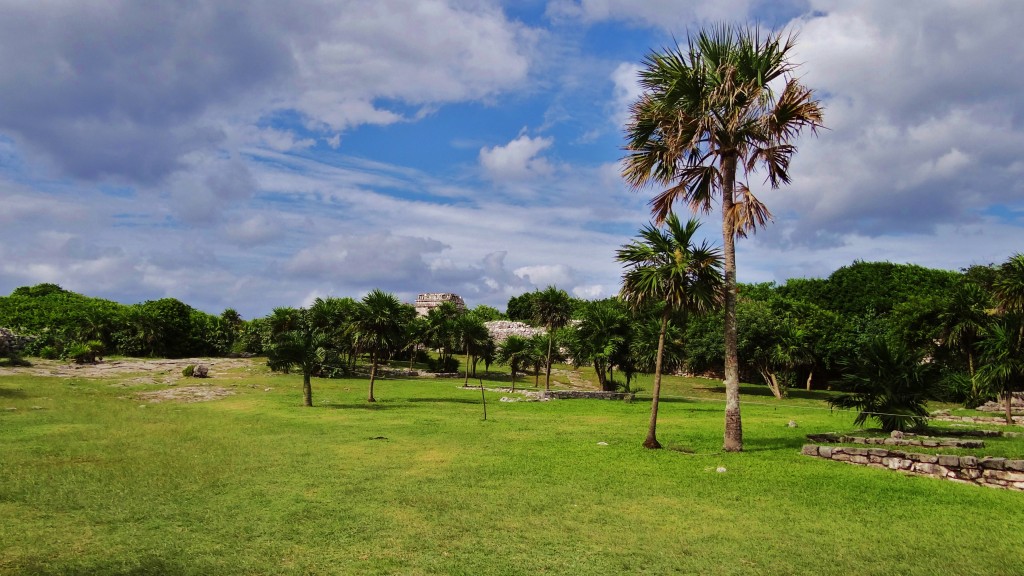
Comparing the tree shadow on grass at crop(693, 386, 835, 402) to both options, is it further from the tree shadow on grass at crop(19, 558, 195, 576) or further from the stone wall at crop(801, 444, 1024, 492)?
the tree shadow on grass at crop(19, 558, 195, 576)

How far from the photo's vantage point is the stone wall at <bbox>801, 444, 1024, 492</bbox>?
11.7 m

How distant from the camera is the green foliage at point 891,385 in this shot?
697 inches

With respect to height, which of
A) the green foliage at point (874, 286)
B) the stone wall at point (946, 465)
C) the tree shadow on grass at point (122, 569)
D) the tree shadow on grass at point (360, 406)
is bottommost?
the tree shadow on grass at point (360, 406)

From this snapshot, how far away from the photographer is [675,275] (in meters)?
→ 17.1

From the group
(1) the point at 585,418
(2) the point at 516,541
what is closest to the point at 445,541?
(2) the point at 516,541

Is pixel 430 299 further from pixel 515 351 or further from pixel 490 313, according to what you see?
pixel 515 351

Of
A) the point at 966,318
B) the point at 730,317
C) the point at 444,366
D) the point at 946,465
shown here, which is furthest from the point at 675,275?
the point at 444,366

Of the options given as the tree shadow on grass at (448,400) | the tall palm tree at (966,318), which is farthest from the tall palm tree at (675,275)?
the tall palm tree at (966,318)

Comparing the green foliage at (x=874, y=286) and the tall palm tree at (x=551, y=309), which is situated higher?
the green foliage at (x=874, y=286)

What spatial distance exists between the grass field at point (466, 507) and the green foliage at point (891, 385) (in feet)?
7.75

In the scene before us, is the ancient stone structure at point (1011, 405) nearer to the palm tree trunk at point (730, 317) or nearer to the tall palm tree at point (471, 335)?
the palm tree trunk at point (730, 317)

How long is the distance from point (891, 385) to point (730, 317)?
593cm

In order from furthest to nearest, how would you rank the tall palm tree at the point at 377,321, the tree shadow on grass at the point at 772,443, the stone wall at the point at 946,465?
the tall palm tree at the point at 377,321
the tree shadow on grass at the point at 772,443
the stone wall at the point at 946,465

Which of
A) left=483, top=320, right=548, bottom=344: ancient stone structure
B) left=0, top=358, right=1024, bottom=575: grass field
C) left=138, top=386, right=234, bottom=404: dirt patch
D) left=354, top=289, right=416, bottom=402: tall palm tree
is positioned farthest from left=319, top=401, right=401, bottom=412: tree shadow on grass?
left=483, top=320, right=548, bottom=344: ancient stone structure
